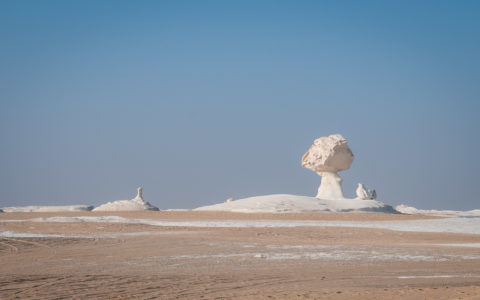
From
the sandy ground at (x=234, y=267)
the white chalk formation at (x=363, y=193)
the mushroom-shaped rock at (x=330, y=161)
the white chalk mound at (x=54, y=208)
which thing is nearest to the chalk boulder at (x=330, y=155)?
the mushroom-shaped rock at (x=330, y=161)

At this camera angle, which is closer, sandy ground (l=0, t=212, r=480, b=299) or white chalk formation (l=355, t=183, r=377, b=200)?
sandy ground (l=0, t=212, r=480, b=299)

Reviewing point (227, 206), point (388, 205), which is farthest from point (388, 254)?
point (388, 205)

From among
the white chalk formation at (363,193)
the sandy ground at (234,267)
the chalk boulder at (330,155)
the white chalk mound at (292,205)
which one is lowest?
the sandy ground at (234,267)

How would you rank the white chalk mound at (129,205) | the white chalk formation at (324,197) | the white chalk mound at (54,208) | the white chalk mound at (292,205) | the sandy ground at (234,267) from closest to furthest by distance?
the sandy ground at (234,267), the white chalk mound at (292,205), the white chalk formation at (324,197), the white chalk mound at (129,205), the white chalk mound at (54,208)

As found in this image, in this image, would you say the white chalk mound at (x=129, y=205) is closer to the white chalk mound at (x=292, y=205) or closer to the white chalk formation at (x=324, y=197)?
the white chalk formation at (x=324, y=197)

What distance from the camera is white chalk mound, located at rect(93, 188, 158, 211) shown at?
4332cm

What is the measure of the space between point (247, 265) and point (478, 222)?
20494mm

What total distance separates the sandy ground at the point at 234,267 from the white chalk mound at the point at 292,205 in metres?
14.8

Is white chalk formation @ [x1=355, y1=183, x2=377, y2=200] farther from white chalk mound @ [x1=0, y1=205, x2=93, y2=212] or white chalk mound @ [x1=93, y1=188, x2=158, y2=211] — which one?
white chalk mound @ [x1=0, y1=205, x2=93, y2=212]

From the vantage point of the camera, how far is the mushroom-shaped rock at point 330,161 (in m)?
42.7

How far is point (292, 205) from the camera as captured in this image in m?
36.3

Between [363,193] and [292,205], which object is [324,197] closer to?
[363,193]

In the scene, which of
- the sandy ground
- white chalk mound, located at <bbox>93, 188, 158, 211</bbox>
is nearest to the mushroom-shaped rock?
white chalk mound, located at <bbox>93, 188, 158, 211</bbox>

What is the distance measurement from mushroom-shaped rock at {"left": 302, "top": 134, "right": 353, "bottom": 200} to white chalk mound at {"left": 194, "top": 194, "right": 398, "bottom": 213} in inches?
142
